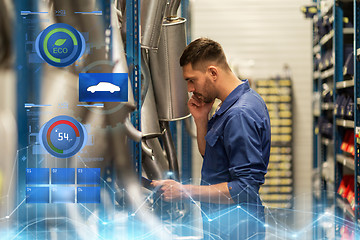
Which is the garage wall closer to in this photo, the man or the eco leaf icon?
the man

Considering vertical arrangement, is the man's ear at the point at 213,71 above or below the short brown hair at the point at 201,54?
below

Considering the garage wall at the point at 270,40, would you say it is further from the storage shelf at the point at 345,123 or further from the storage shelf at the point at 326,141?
the storage shelf at the point at 345,123

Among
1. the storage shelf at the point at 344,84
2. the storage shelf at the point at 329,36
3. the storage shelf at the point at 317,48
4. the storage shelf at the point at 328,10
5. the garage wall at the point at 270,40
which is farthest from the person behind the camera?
the garage wall at the point at 270,40

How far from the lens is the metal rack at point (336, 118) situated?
43.8 inches

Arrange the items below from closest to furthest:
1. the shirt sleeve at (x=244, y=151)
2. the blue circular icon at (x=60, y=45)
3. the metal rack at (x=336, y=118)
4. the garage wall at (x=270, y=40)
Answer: the blue circular icon at (x=60, y=45)
the metal rack at (x=336, y=118)
the shirt sleeve at (x=244, y=151)
the garage wall at (x=270, y=40)

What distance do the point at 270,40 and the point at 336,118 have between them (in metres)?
2.71

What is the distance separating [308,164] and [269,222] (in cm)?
627

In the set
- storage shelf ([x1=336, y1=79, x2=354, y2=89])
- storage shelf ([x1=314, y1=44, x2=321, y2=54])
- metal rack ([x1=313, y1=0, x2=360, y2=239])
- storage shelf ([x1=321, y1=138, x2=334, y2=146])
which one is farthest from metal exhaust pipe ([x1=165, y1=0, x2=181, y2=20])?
storage shelf ([x1=314, y1=44, x2=321, y2=54])

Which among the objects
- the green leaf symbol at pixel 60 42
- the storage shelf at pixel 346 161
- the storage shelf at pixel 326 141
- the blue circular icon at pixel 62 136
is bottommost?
the storage shelf at pixel 326 141

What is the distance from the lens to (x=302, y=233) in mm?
998

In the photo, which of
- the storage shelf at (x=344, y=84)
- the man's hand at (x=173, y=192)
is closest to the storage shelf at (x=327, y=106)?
the storage shelf at (x=344, y=84)

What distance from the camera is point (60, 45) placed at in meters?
0.99

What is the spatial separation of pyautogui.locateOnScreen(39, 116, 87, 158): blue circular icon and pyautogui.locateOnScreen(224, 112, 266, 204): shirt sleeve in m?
0.48

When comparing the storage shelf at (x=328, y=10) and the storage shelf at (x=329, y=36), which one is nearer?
the storage shelf at (x=329, y=36)
